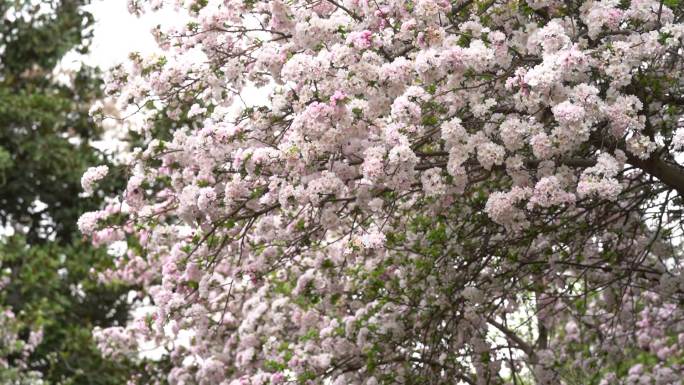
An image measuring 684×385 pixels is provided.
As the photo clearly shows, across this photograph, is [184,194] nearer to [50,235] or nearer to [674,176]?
[674,176]

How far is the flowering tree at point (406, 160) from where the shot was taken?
4746 mm

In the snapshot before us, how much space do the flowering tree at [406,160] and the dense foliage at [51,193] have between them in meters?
7.28

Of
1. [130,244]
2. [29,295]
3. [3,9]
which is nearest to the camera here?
[130,244]

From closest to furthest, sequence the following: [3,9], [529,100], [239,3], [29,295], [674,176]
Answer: [529,100] < [674,176] < [239,3] < [29,295] < [3,9]

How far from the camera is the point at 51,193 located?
1627cm

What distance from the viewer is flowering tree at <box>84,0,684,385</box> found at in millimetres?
4746

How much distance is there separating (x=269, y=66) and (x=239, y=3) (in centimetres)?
51

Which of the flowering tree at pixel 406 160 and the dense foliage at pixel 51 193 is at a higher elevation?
the dense foliage at pixel 51 193

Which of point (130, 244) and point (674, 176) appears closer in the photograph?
point (674, 176)

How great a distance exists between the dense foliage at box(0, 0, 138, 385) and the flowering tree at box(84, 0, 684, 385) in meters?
7.28

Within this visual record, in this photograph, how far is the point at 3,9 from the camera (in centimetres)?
1627

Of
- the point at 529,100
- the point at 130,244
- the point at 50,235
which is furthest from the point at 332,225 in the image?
the point at 50,235

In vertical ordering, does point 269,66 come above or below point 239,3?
below

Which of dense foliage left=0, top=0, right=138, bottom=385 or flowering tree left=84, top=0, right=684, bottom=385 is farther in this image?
dense foliage left=0, top=0, right=138, bottom=385
